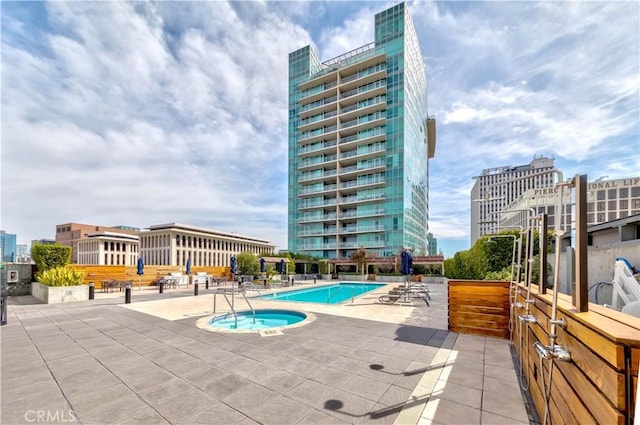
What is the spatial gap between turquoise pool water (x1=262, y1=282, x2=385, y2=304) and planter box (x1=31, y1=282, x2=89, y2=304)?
338 inches

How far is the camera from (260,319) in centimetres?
1004

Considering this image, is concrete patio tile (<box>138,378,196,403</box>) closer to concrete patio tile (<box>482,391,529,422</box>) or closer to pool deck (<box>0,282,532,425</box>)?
pool deck (<box>0,282,532,425</box>)

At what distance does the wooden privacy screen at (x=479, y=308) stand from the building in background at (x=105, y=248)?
82538 millimetres

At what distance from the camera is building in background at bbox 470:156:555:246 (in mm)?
4595

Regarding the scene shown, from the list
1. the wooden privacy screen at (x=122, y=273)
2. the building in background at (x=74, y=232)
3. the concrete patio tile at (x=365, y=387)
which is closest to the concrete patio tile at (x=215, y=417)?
the concrete patio tile at (x=365, y=387)

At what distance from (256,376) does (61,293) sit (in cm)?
1344

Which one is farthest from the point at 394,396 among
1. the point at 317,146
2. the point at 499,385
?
the point at 317,146

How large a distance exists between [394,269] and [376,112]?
2548cm

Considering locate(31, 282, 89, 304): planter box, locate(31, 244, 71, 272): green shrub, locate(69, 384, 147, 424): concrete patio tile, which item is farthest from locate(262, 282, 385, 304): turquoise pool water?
locate(31, 244, 71, 272): green shrub

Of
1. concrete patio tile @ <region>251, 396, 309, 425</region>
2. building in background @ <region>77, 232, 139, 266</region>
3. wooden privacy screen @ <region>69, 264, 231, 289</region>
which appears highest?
→ concrete patio tile @ <region>251, 396, 309, 425</region>

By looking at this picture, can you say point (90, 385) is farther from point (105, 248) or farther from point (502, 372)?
point (105, 248)

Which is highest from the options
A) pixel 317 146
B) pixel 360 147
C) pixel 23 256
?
pixel 317 146

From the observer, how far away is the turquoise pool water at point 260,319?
899cm

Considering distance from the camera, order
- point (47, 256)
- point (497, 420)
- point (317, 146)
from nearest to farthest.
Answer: point (497, 420)
point (47, 256)
point (317, 146)
